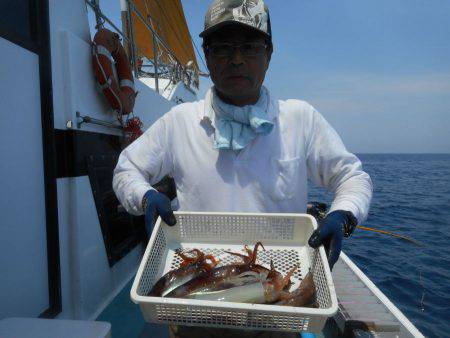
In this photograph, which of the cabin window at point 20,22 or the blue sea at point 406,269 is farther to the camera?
the blue sea at point 406,269

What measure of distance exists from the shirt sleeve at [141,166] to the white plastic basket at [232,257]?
0.26m

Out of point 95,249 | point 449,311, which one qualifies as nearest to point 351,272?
point 95,249

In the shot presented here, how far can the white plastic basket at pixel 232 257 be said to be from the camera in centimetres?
132

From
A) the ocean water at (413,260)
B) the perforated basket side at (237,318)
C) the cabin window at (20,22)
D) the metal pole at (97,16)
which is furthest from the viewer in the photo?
the ocean water at (413,260)

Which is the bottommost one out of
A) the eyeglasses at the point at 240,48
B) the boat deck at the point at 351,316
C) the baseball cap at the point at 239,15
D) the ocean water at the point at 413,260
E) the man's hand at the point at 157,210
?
the ocean water at the point at 413,260

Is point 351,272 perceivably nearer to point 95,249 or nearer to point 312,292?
point 312,292

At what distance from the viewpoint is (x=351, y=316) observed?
270cm

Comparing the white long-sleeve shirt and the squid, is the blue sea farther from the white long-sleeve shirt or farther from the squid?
the white long-sleeve shirt

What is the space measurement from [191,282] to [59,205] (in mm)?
1743

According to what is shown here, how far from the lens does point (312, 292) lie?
4.93ft

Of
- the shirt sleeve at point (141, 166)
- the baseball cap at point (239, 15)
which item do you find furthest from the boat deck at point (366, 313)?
the baseball cap at point (239, 15)

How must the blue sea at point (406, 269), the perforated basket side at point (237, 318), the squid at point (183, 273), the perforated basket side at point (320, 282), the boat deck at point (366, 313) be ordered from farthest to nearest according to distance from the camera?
the blue sea at point (406, 269)
the boat deck at point (366, 313)
the squid at point (183, 273)
the perforated basket side at point (320, 282)
the perforated basket side at point (237, 318)

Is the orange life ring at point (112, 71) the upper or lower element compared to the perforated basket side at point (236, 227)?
upper

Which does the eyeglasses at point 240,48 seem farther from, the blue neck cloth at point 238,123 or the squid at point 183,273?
the squid at point 183,273
